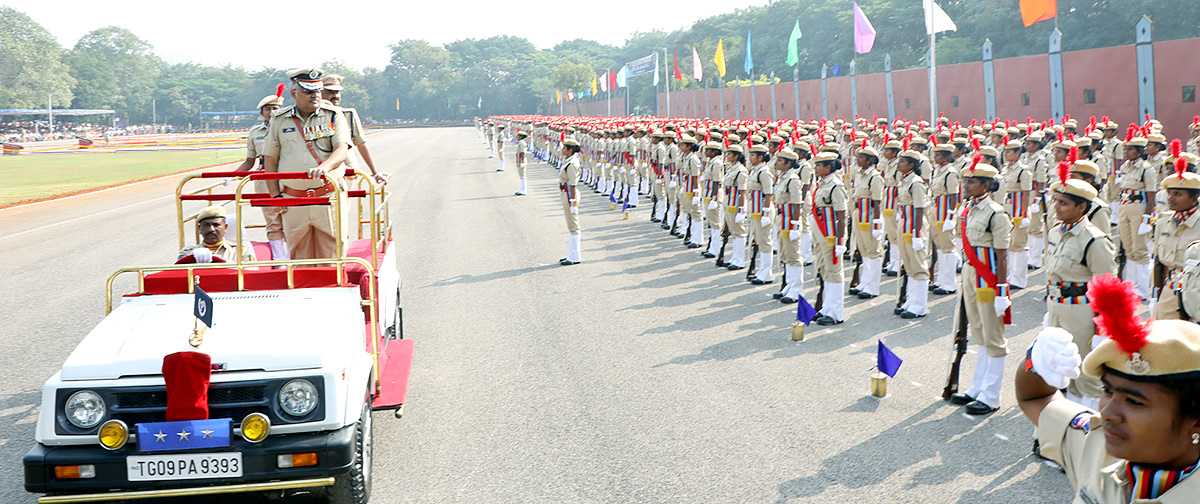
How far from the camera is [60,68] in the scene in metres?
119

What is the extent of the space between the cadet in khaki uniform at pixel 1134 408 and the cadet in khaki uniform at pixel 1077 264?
4.06 meters

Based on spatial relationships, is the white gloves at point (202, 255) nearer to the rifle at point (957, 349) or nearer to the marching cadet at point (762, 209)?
the rifle at point (957, 349)

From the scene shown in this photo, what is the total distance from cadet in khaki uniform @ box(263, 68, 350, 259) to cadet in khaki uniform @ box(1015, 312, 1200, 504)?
244 inches

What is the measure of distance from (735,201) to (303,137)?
8053 millimetres

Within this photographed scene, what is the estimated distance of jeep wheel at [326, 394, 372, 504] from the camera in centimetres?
510

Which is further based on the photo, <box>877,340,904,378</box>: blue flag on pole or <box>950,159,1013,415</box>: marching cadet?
<box>877,340,904,378</box>: blue flag on pole

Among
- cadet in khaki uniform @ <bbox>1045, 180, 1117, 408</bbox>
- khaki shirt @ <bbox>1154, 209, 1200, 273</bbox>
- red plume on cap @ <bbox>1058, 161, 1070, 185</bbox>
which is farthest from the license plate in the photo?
khaki shirt @ <bbox>1154, 209, 1200, 273</bbox>

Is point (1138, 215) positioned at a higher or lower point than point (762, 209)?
lower

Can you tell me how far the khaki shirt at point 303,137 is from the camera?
7.77 metres

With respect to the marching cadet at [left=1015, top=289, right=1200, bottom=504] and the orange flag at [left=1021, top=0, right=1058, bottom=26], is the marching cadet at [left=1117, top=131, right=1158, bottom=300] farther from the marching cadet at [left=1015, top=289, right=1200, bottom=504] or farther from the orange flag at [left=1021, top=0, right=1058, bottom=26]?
the orange flag at [left=1021, top=0, right=1058, bottom=26]

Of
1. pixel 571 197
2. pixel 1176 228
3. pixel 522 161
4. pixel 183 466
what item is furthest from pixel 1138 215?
pixel 522 161

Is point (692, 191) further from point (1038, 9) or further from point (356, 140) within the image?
point (1038, 9)

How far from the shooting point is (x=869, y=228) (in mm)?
11836

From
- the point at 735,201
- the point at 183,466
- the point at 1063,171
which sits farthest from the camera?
the point at 735,201
